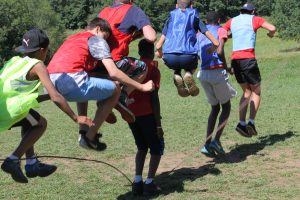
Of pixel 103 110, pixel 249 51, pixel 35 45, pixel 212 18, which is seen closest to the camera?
pixel 35 45

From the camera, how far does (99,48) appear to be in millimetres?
5781

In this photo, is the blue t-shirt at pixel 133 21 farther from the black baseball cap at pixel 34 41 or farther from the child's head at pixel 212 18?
the child's head at pixel 212 18

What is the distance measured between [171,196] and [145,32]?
7.19ft

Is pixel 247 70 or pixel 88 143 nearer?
pixel 88 143

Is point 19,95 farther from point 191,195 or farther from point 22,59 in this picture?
point 191,195

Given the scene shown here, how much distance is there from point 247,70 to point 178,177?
2.67 metres

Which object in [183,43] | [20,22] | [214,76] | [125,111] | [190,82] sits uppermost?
[183,43]

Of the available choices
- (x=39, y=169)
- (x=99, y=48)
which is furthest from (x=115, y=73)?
(x=39, y=169)

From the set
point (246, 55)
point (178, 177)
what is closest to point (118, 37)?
point (178, 177)

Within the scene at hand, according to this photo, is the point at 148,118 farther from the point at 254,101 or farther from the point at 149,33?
the point at 254,101

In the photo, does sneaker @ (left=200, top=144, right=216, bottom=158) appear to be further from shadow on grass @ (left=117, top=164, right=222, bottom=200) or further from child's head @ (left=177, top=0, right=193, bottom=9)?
child's head @ (left=177, top=0, right=193, bottom=9)

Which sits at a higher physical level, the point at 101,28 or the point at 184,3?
the point at 101,28

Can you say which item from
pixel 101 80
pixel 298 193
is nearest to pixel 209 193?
pixel 298 193

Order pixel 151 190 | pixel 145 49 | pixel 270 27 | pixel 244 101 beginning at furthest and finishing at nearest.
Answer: pixel 244 101, pixel 270 27, pixel 151 190, pixel 145 49
